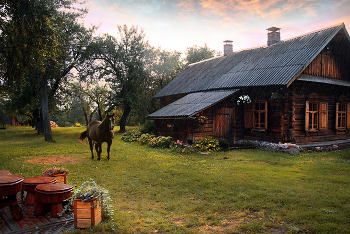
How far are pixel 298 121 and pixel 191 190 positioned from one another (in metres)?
10.9

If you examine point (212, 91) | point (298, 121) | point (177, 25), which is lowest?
point (298, 121)

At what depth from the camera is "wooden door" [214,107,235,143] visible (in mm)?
16328

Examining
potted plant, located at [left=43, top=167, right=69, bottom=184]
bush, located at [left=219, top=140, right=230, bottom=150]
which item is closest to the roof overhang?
bush, located at [left=219, top=140, right=230, bottom=150]

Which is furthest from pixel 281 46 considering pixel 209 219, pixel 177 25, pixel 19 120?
pixel 19 120

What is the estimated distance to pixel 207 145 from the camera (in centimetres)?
1416

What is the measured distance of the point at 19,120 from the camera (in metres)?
53.3

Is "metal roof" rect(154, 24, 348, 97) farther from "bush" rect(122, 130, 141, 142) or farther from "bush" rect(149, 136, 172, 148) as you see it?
"bush" rect(149, 136, 172, 148)

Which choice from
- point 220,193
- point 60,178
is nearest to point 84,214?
point 60,178

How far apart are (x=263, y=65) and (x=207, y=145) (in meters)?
7.23

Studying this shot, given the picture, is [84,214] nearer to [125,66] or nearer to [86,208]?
[86,208]

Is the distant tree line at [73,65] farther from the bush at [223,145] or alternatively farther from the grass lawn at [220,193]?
the bush at [223,145]

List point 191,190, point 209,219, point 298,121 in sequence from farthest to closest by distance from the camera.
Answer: point 298,121
point 191,190
point 209,219

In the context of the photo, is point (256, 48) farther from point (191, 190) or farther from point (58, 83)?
point (58, 83)

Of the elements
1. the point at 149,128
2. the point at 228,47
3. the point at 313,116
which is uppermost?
the point at 228,47
